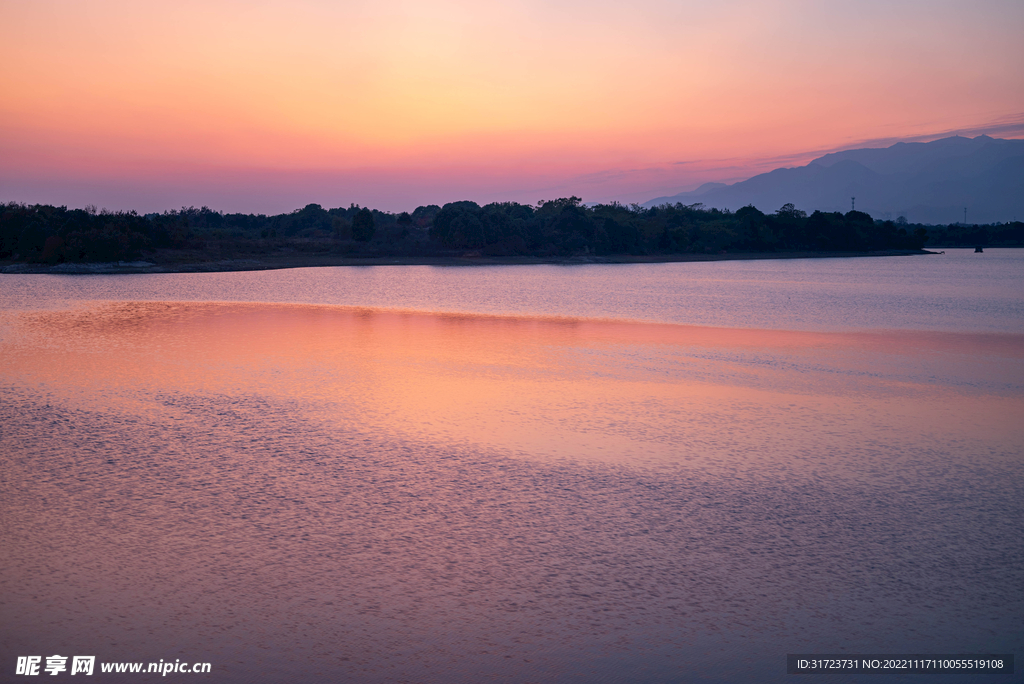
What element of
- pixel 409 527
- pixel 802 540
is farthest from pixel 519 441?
pixel 802 540

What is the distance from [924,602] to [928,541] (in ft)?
5.22

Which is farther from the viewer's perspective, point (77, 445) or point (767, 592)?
point (77, 445)

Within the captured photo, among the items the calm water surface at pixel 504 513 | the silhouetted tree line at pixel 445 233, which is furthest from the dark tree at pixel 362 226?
the calm water surface at pixel 504 513

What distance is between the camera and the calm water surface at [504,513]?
5.91 metres

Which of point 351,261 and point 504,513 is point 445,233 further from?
point 504,513

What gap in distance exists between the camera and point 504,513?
8.60m

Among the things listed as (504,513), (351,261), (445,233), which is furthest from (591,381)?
(445,233)

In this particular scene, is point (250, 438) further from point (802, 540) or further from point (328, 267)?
point (328, 267)

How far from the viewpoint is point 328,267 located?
90188mm

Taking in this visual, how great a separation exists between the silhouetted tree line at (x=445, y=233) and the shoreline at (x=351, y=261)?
221cm

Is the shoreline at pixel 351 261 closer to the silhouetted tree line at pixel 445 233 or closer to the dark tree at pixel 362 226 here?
the silhouetted tree line at pixel 445 233

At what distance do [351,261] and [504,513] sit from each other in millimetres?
92865

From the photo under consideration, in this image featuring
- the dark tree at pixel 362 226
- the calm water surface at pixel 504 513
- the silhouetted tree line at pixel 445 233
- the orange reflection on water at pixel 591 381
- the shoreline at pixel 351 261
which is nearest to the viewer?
the calm water surface at pixel 504 513

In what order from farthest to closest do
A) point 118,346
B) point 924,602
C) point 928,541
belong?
point 118,346 → point 928,541 → point 924,602
